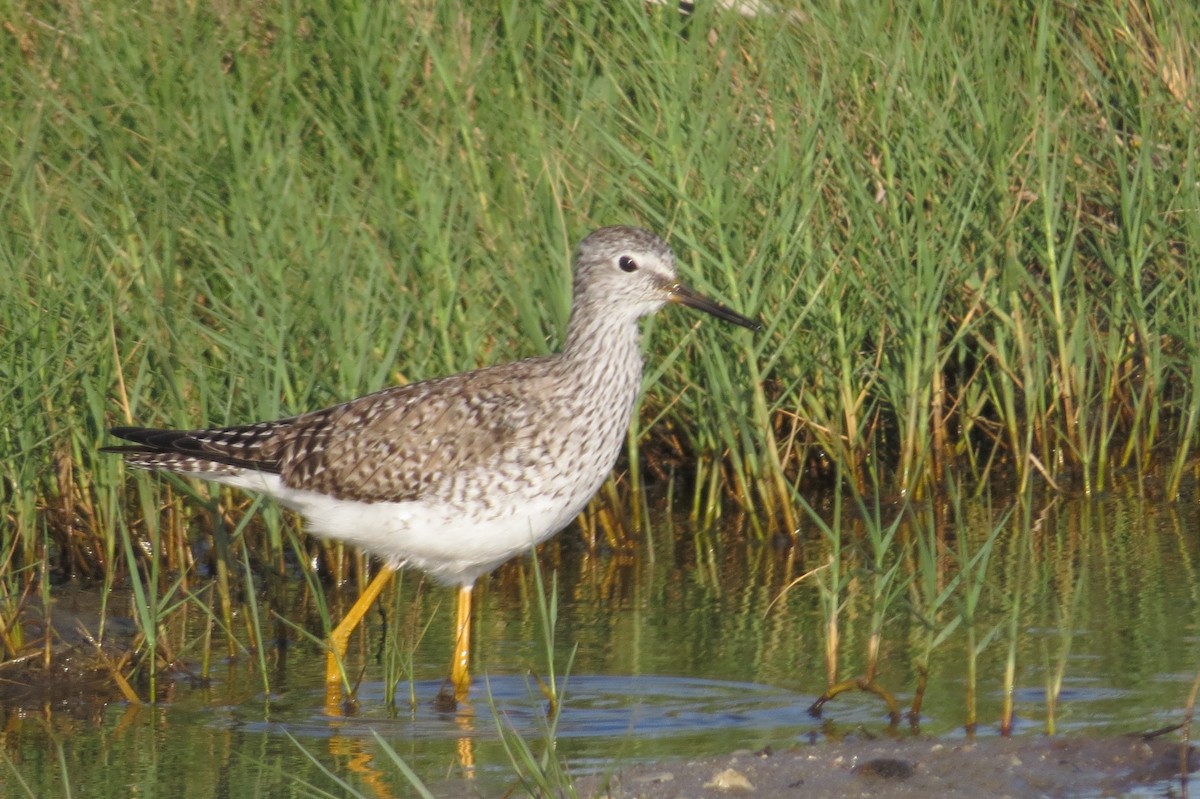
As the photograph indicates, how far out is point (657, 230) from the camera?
696cm

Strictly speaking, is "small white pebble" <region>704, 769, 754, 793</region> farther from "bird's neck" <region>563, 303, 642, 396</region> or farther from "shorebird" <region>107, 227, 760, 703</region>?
"bird's neck" <region>563, 303, 642, 396</region>

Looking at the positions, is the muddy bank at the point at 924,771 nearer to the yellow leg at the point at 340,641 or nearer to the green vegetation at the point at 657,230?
the yellow leg at the point at 340,641

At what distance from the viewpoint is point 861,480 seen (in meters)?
7.34

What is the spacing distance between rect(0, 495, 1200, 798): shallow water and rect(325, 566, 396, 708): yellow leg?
6 centimetres

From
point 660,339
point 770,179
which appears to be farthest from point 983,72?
point 660,339

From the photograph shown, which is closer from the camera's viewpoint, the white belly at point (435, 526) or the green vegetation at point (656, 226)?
the white belly at point (435, 526)

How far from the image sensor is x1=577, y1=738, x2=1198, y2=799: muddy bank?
4340 mm

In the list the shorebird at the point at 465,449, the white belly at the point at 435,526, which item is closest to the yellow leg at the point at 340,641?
the shorebird at the point at 465,449

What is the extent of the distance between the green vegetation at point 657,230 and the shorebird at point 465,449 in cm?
33

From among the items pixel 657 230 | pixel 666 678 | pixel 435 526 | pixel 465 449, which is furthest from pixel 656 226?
pixel 666 678

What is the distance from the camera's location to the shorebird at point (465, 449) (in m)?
5.67

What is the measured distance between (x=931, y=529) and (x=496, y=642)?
6.32 ft

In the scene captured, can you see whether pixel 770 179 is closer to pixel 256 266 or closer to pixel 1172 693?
pixel 256 266

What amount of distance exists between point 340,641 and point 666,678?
3.53 feet
